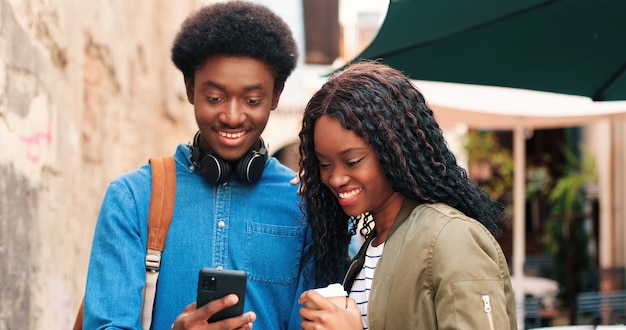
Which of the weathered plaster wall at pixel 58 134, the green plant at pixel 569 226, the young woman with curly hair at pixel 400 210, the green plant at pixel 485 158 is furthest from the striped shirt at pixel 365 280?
the green plant at pixel 485 158

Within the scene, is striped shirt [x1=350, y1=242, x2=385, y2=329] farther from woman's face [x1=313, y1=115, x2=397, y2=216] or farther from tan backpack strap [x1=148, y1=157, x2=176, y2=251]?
tan backpack strap [x1=148, y1=157, x2=176, y2=251]

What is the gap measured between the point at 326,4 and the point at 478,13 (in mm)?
7800

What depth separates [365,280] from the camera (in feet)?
6.83

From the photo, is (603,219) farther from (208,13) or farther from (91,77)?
(208,13)

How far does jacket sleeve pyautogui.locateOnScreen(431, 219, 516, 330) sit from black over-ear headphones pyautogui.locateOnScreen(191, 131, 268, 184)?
0.74 metres

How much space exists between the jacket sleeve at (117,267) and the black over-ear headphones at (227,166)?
0.24 m

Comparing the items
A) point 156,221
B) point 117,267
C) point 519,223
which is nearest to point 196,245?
point 156,221

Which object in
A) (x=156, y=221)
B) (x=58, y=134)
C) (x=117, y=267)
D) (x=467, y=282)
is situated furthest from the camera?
(x=58, y=134)

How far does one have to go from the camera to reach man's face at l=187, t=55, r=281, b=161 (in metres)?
2.27

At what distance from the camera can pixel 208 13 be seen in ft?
7.87

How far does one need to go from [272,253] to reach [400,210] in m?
0.48

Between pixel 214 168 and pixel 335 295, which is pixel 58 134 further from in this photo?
pixel 335 295

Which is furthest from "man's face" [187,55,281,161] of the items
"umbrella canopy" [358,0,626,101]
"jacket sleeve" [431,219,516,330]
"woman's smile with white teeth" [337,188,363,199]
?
"umbrella canopy" [358,0,626,101]

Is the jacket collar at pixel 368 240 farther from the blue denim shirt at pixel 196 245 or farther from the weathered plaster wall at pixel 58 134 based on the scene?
the weathered plaster wall at pixel 58 134
